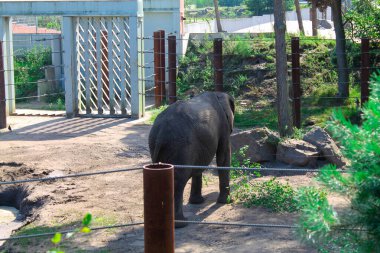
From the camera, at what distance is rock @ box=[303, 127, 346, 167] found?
9.74 metres

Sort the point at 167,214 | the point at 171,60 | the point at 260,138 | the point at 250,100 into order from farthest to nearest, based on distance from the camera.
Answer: the point at 250,100
the point at 171,60
the point at 260,138
the point at 167,214

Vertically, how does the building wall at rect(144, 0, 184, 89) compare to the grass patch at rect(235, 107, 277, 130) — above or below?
above

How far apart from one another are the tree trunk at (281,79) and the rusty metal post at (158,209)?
22.0ft

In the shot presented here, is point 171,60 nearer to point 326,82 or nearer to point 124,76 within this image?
point 124,76

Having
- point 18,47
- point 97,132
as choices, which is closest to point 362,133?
point 97,132

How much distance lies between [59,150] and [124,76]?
3544 mm

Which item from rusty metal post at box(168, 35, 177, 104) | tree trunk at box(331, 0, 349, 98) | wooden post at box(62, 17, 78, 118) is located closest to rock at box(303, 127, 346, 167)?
tree trunk at box(331, 0, 349, 98)

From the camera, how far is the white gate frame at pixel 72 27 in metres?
14.5

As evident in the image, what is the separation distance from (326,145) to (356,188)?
667cm

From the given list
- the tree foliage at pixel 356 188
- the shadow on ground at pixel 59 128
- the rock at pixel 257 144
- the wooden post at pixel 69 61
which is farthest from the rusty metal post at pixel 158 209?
the wooden post at pixel 69 61

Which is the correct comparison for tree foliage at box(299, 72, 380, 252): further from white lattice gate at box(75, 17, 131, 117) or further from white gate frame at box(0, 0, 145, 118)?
white lattice gate at box(75, 17, 131, 117)

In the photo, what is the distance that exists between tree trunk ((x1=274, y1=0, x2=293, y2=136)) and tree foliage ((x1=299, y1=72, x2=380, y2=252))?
7.90m

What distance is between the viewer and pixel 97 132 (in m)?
13.3

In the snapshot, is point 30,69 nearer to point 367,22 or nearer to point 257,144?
point 367,22
